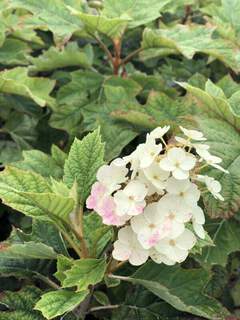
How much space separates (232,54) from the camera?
1.86 m

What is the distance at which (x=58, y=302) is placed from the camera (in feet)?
4.32

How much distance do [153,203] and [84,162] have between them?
0.29m

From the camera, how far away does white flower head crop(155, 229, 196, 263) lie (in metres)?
1.18

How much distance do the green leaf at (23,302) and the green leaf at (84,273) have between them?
0.23 m

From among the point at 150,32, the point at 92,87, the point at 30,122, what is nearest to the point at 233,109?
the point at 150,32

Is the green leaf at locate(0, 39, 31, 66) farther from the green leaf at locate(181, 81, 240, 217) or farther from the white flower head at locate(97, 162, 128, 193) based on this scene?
the white flower head at locate(97, 162, 128, 193)

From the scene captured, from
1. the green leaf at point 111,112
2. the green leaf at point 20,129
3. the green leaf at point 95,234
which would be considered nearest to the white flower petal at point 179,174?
the green leaf at point 95,234

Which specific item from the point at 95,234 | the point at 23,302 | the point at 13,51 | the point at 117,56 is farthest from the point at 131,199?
the point at 13,51

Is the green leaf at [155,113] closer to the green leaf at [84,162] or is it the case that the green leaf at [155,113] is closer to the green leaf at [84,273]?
the green leaf at [84,162]

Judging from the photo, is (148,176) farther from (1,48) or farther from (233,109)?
(1,48)

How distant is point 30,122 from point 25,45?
260mm

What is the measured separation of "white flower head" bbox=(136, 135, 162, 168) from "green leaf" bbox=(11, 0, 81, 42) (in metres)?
0.83

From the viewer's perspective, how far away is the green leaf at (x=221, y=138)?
149 centimetres

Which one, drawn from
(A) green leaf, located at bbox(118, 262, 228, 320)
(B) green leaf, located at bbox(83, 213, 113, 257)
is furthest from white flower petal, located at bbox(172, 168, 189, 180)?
(A) green leaf, located at bbox(118, 262, 228, 320)
